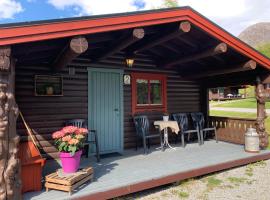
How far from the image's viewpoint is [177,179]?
4395 millimetres

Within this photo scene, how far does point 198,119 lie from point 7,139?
563cm

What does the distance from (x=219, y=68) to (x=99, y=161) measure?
3844 millimetres

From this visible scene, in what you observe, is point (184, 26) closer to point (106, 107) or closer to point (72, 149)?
point (106, 107)

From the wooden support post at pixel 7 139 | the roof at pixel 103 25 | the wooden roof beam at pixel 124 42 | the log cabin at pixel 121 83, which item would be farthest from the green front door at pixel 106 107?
the wooden support post at pixel 7 139

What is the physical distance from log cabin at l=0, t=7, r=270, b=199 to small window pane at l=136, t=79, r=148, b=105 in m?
0.03

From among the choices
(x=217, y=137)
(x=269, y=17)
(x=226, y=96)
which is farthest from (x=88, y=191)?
(x=269, y=17)

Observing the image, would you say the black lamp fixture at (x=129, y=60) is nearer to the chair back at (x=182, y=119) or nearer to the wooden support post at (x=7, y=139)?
the chair back at (x=182, y=119)

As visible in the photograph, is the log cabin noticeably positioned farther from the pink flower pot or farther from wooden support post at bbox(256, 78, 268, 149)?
the pink flower pot

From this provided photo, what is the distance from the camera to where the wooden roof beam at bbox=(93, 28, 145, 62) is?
4.12m

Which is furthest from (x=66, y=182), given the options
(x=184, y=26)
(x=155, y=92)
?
(x=155, y=92)

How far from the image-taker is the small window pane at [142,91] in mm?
6695

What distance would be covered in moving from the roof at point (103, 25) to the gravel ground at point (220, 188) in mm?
2666

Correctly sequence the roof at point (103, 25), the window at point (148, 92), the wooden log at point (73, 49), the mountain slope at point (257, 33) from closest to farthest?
the roof at point (103, 25), the wooden log at point (73, 49), the window at point (148, 92), the mountain slope at point (257, 33)

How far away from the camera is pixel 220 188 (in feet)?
14.3
